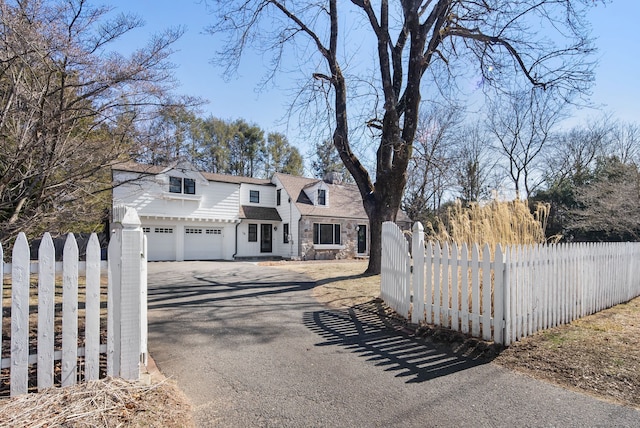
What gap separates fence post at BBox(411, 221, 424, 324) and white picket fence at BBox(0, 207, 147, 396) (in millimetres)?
3638

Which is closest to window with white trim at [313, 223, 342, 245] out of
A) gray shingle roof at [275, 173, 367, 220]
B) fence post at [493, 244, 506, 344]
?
gray shingle roof at [275, 173, 367, 220]

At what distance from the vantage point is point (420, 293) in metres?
5.04

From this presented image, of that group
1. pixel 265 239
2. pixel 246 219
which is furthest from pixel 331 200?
pixel 246 219

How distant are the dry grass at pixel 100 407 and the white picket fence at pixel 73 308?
0.15m

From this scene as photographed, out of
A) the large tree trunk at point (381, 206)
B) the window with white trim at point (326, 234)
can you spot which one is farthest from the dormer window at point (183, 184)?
the large tree trunk at point (381, 206)

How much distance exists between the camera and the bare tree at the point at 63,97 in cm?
388

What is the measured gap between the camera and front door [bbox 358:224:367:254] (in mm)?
22703

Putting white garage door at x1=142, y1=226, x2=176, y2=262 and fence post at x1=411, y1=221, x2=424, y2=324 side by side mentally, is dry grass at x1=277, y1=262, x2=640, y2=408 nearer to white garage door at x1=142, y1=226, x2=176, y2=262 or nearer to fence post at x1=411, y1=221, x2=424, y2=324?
fence post at x1=411, y1=221, x2=424, y2=324

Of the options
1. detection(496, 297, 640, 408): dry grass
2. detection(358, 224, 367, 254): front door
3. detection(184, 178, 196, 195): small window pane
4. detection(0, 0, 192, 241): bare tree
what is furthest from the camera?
detection(358, 224, 367, 254): front door

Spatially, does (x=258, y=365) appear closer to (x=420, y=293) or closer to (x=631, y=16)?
(x=420, y=293)

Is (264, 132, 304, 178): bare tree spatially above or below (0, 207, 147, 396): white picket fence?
above

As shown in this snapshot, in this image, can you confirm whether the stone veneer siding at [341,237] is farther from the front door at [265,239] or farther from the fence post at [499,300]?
the fence post at [499,300]

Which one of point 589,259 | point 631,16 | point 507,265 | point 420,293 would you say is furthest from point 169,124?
point 631,16

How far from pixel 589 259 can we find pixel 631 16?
6255mm
